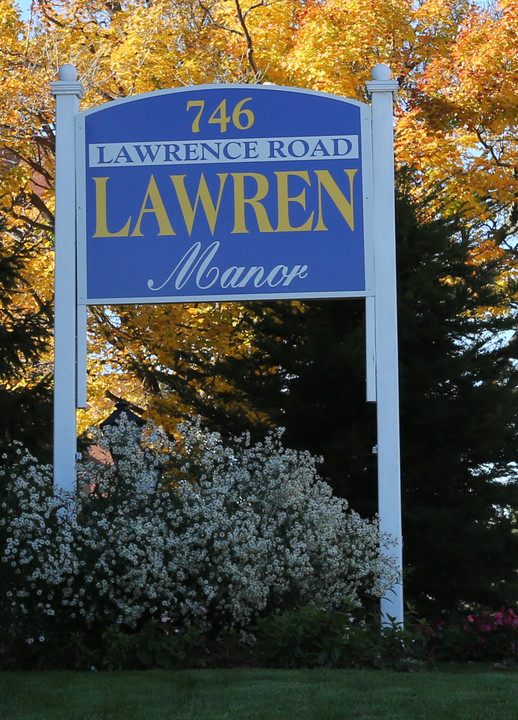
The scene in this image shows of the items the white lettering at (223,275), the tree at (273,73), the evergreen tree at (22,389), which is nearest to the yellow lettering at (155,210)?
the white lettering at (223,275)

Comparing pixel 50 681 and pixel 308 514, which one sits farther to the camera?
pixel 308 514

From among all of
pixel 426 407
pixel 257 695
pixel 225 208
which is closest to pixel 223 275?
pixel 225 208

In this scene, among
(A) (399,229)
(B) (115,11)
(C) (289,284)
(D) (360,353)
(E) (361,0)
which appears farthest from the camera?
(B) (115,11)

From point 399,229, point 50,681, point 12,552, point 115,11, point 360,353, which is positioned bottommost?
point 50,681

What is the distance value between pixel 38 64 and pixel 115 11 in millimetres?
3993

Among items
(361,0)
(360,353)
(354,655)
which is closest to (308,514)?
(354,655)

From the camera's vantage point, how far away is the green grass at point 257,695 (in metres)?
5.17

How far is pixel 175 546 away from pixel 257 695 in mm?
1681

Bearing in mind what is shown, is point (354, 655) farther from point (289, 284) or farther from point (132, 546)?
point (289, 284)

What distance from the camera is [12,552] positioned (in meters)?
6.88

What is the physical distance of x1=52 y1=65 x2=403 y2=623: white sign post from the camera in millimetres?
8359

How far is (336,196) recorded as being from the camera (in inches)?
335

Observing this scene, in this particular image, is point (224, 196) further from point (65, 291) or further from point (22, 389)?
point (22, 389)

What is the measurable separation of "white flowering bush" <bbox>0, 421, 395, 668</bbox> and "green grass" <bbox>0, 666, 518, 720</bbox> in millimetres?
632
